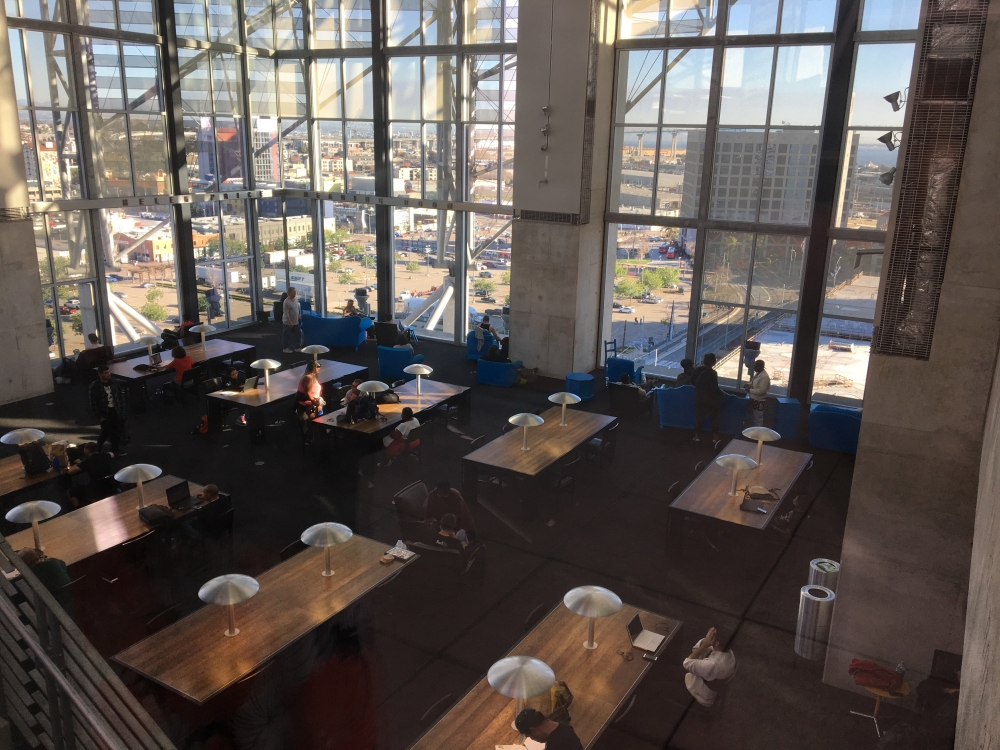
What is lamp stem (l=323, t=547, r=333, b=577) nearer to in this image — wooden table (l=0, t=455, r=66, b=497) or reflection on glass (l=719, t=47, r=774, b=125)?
wooden table (l=0, t=455, r=66, b=497)

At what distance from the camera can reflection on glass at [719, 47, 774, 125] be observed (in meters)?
14.8

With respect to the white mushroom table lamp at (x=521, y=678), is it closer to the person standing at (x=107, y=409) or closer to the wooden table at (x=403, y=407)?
the wooden table at (x=403, y=407)

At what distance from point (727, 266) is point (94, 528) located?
1214 cm

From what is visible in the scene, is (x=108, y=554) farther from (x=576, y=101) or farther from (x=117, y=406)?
(x=576, y=101)

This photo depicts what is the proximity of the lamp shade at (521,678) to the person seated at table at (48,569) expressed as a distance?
4343 mm

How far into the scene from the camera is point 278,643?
A: 6.60 meters

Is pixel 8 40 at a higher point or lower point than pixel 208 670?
higher

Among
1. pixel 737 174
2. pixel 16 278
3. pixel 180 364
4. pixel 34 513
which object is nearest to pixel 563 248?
pixel 737 174

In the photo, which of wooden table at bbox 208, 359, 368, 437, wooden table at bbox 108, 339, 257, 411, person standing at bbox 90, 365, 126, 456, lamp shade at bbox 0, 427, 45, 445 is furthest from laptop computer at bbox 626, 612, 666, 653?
wooden table at bbox 108, 339, 257, 411

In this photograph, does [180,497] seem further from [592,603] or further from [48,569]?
[592,603]

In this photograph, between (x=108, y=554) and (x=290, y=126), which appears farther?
(x=290, y=126)

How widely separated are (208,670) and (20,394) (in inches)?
445

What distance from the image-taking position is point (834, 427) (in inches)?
527

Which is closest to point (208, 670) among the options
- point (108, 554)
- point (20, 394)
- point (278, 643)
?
point (278, 643)
